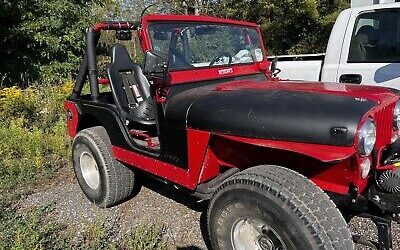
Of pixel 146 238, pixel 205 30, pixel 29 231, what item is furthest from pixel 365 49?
pixel 29 231

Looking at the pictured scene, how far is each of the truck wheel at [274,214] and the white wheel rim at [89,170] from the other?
1971 millimetres

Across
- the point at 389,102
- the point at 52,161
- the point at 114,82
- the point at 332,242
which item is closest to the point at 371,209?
the point at 332,242

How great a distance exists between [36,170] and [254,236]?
362 cm

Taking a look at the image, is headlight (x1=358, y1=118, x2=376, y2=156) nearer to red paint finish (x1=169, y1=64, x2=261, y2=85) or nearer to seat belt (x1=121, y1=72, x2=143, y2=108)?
red paint finish (x1=169, y1=64, x2=261, y2=85)

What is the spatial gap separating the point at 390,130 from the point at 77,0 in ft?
34.2

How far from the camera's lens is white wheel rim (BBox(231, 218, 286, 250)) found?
2.34m

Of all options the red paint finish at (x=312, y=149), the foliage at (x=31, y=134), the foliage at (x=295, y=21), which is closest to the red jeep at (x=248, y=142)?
the red paint finish at (x=312, y=149)

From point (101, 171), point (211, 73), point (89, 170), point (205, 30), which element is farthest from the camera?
point (89, 170)

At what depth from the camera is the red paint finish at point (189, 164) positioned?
2727mm

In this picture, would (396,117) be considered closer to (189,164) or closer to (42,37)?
(189,164)

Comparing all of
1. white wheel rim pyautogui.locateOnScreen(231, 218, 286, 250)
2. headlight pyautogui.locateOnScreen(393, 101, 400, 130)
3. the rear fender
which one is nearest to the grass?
white wheel rim pyautogui.locateOnScreen(231, 218, 286, 250)

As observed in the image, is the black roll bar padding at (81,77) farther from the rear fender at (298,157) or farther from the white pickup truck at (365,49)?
Result: the white pickup truck at (365,49)

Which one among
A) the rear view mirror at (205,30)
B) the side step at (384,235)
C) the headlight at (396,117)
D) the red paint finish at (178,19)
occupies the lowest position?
the side step at (384,235)

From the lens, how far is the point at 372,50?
14.4 ft
